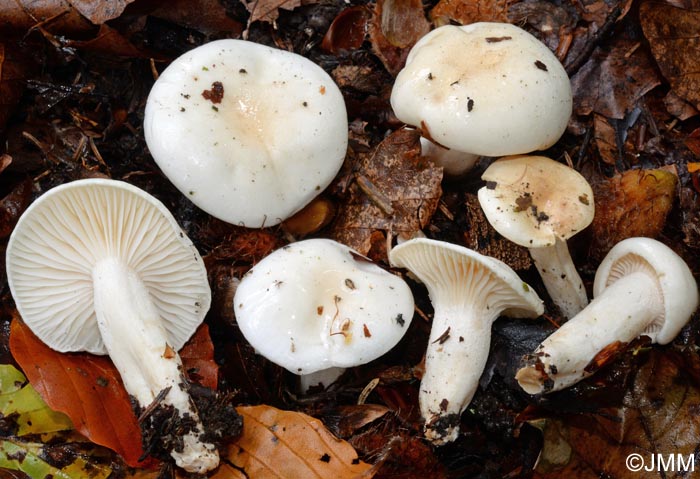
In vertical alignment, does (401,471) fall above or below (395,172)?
below

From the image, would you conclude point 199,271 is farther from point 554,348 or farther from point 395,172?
point 554,348

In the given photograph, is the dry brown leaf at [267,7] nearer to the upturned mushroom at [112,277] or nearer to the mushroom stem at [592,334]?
the upturned mushroom at [112,277]

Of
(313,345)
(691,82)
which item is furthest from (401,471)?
(691,82)

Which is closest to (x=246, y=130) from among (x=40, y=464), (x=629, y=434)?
(x=40, y=464)

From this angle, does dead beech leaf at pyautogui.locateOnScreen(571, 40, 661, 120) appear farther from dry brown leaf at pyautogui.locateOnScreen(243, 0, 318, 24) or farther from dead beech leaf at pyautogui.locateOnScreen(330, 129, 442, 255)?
dry brown leaf at pyautogui.locateOnScreen(243, 0, 318, 24)

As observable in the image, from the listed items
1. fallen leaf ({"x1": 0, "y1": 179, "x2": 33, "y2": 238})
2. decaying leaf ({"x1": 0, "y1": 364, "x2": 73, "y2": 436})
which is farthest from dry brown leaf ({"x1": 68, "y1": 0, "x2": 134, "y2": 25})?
decaying leaf ({"x1": 0, "y1": 364, "x2": 73, "y2": 436})

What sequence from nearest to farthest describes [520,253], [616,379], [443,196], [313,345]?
[313,345] → [616,379] → [520,253] → [443,196]

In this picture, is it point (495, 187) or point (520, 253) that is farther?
point (520, 253)
